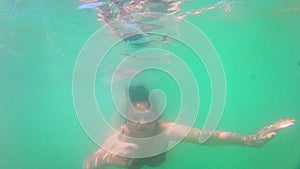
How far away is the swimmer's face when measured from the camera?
227 inches

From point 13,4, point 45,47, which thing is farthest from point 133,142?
point 45,47

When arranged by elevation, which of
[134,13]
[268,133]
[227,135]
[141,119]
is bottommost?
[227,135]

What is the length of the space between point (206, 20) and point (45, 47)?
11.4 metres

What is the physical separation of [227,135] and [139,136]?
2092 millimetres

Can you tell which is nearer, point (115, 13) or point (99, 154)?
point (99, 154)

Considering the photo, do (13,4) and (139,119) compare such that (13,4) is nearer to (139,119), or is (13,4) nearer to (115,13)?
(115,13)

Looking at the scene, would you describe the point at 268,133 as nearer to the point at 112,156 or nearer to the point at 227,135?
the point at 227,135

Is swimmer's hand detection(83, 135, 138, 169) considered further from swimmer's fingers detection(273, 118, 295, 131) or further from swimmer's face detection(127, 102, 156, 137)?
swimmer's fingers detection(273, 118, 295, 131)

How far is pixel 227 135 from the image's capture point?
6.54m

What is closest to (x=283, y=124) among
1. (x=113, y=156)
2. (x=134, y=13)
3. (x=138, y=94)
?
(x=138, y=94)

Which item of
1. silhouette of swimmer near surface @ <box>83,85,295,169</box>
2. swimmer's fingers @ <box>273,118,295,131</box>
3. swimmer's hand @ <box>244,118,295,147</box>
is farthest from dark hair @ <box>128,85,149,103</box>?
swimmer's fingers @ <box>273,118,295,131</box>

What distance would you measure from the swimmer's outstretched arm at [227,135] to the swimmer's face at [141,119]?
2.13 ft

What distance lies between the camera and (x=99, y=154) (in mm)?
Result: 5824

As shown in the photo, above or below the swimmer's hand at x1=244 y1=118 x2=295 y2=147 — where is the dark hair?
above
